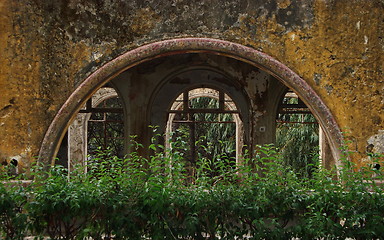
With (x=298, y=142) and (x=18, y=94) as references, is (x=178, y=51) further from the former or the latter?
(x=298, y=142)

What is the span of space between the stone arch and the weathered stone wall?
106 millimetres

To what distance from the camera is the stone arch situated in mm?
6973

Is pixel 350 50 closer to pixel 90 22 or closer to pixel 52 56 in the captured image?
pixel 90 22

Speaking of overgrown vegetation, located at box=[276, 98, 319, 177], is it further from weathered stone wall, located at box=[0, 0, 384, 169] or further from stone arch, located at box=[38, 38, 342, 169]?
stone arch, located at box=[38, 38, 342, 169]

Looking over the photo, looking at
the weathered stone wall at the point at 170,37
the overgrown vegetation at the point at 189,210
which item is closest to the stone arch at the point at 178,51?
the weathered stone wall at the point at 170,37

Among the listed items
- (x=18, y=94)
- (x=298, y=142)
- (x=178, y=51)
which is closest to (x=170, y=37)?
(x=178, y=51)

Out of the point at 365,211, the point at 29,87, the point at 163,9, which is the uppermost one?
the point at 163,9

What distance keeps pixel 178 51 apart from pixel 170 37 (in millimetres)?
220

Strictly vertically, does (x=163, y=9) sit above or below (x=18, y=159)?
above

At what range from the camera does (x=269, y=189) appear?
16.6 feet

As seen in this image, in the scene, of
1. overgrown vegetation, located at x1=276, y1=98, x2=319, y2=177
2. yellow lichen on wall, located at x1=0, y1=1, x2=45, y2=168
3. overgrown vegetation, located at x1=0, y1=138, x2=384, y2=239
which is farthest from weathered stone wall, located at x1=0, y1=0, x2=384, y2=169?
overgrown vegetation, located at x1=276, y1=98, x2=319, y2=177

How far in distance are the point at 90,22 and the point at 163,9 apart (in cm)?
97

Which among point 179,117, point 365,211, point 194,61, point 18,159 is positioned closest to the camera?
point 365,211

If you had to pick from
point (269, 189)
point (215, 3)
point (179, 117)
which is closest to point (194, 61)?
point (215, 3)
